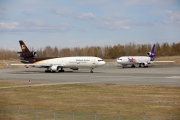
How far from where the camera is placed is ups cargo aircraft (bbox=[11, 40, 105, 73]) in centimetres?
6781

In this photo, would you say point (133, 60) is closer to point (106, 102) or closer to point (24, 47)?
point (24, 47)

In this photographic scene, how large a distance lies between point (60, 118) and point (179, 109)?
8.09 metres

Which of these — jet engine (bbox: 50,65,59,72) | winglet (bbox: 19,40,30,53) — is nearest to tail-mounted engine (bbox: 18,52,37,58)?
winglet (bbox: 19,40,30,53)

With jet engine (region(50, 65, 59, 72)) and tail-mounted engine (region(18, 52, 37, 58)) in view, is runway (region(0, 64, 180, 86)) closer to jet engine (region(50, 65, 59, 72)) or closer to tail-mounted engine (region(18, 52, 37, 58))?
jet engine (region(50, 65, 59, 72))

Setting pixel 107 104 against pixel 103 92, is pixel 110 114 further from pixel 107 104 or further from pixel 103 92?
pixel 103 92

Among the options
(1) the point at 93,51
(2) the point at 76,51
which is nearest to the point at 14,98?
(2) the point at 76,51

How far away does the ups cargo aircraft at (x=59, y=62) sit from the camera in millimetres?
67812

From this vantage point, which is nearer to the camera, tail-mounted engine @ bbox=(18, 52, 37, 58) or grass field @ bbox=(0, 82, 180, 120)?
grass field @ bbox=(0, 82, 180, 120)

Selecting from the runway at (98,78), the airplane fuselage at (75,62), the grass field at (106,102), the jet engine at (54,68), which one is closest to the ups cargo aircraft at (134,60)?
the airplane fuselage at (75,62)

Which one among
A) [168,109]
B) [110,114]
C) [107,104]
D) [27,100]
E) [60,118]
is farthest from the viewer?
[27,100]

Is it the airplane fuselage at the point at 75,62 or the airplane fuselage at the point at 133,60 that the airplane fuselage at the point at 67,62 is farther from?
the airplane fuselage at the point at 133,60

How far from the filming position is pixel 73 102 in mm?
25938

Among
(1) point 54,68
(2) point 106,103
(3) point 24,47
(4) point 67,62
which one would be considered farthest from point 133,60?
(2) point 106,103

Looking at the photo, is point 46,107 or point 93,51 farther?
point 93,51
